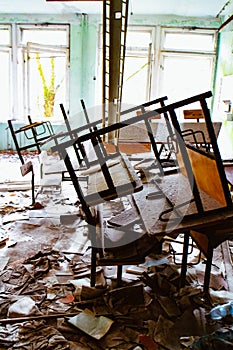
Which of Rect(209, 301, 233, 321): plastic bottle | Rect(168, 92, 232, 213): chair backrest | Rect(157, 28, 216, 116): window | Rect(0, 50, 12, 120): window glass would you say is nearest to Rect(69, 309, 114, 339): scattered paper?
Rect(209, 301, 233, 321): plastic bottle

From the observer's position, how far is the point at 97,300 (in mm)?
2443

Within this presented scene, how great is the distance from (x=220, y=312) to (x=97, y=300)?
0.80m

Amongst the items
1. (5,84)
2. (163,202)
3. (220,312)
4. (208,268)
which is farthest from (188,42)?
(220,312)

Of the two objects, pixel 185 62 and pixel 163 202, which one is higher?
pixel 185 62

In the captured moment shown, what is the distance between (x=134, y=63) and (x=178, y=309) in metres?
6.55

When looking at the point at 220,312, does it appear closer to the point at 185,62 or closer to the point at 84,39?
the point at 185,62

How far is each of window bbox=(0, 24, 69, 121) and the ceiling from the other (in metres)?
0.45

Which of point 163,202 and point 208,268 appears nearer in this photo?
point 208,268

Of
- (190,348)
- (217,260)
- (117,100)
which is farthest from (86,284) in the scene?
(117,100)

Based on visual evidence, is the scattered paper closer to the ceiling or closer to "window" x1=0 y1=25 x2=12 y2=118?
the ceiling

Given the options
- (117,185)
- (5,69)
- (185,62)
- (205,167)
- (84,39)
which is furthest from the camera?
(5,69)

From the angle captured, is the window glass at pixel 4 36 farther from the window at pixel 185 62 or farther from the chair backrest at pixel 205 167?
the chair backrest at pixel 205 167

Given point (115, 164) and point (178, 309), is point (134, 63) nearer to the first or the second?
point (115, 164)

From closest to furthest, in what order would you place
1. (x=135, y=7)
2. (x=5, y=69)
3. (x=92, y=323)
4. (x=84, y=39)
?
(x=92, y=323) < (x=135, y=7) < (x=84, y=39) < (x=5, y=69)
